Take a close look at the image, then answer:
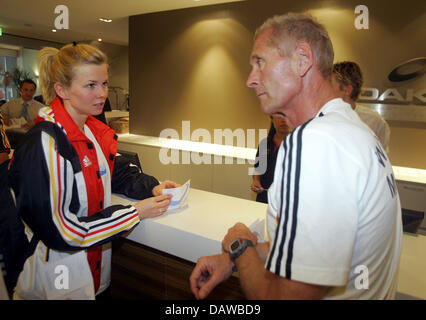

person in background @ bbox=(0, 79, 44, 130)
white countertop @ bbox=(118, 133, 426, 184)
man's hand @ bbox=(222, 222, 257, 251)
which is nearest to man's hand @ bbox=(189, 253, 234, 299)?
man's hand @ bbox=(222, 222, 257, 251)

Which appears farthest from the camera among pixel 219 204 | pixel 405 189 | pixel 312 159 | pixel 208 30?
pixel 208 30

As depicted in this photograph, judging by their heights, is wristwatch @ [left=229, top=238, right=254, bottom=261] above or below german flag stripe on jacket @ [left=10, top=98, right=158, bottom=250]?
below

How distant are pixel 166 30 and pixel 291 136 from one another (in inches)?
173

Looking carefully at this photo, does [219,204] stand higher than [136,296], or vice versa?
[219,204]

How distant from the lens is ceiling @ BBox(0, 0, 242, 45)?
409cm

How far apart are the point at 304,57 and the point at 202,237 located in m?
0.70

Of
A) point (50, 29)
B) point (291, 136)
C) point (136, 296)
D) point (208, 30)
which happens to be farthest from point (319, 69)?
point (50, 29)

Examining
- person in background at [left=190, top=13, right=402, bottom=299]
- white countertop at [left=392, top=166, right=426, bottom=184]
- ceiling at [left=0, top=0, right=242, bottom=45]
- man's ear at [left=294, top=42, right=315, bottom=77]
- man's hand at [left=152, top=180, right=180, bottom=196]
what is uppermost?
ceiling at [left=0, top=0, right=242, bottom=45]

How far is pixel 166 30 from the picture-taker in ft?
15.0

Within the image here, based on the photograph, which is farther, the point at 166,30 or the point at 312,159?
the point at 166,30

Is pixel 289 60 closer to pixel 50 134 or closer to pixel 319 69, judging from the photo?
pixel 319 69

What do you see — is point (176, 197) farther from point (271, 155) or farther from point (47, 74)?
point (271, 155)

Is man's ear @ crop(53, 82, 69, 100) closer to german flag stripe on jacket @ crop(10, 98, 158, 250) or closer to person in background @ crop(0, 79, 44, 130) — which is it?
german flag stripe on jacket @ crop(10, 98, 158, 250)

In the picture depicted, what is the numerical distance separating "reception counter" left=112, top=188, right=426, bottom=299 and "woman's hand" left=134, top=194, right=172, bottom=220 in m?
0.03
